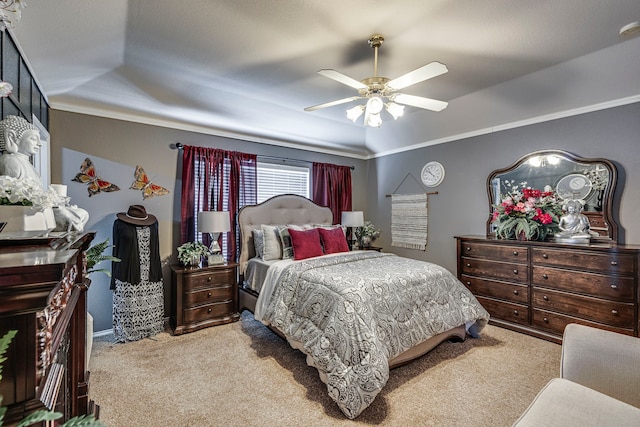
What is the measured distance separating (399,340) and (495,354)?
→ 1.16 metres

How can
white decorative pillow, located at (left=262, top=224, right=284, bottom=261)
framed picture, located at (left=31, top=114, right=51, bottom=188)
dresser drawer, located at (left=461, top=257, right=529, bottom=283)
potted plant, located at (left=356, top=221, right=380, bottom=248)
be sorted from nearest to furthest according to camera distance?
framed picture, located at (left=31, top=114, right=51, bottom=188) → dresser drawer, located at (left=461, top=257, right=529, bottom=283) → white decorative pillow, located at (left=262, top=224, right=284, bottom=261) → potted plant, located at (left=356, top=221, right=380, bottom=248)

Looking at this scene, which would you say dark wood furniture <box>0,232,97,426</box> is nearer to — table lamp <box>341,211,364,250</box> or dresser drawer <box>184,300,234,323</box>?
dresser drawer <box>184,300,234,323</box>

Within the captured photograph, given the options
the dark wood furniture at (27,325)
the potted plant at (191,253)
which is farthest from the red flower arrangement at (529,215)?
the dark wood furniture at (27,325)

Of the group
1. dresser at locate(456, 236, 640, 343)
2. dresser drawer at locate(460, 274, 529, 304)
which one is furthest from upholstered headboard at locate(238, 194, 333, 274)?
dresser drawer at locate(460, 274, 529, 304)

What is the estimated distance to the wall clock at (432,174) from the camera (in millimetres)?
4492

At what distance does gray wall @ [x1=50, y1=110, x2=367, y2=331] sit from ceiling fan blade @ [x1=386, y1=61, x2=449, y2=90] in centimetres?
272

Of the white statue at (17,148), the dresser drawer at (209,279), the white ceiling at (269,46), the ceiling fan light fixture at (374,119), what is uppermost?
the white ceiling at (269,46)

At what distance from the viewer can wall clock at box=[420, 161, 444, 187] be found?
4.49 m

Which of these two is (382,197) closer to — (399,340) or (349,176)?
(349,176)

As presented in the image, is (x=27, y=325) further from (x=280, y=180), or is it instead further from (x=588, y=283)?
(x=280, y=180)

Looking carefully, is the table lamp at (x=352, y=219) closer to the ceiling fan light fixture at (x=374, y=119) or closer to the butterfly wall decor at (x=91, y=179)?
the ceiling fan light fixture at (x=374, y=119)

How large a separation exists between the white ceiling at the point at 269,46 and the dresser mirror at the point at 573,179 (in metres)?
0.80

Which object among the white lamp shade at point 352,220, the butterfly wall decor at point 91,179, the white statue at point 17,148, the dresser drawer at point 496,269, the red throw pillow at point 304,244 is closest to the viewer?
the white statue at point 17,148

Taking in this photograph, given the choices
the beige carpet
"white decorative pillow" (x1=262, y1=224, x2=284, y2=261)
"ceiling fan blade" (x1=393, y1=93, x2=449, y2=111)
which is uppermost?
"ceiling fan blade" (x1=393, y1=93, x2=449, y2=111)
